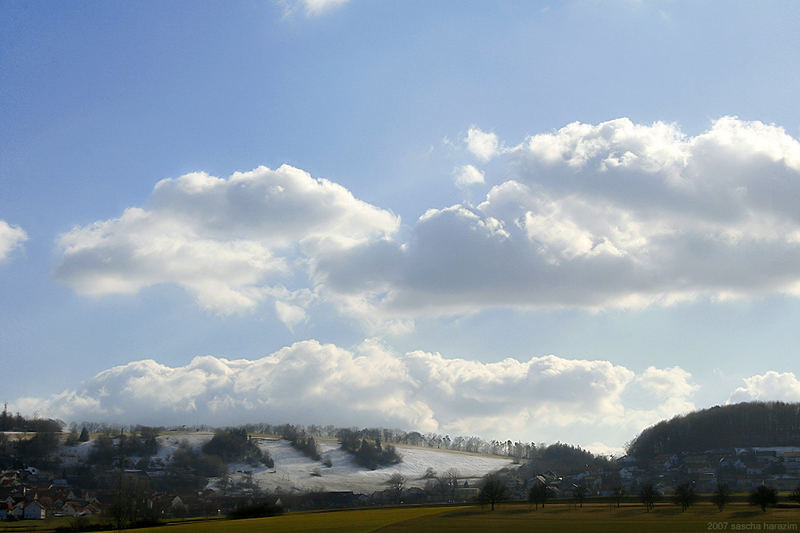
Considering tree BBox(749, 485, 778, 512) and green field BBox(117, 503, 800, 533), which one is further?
tree BBox(749, 485, 778, 512)

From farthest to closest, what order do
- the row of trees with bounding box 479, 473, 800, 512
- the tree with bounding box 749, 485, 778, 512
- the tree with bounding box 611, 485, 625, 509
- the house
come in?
the house
the tree with bounding box 611, 485, 625, 509
the row of trees with bounding box 479, 473, 800, 512
the tree with bounding box 749, 485, 778, 512

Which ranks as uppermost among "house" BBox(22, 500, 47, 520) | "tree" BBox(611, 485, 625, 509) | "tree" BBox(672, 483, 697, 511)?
"tree" BBox(672, 483, 697, 511)

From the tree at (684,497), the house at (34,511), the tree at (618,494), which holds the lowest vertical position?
the house at (34,511)

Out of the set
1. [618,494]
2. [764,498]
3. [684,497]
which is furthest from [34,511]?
[764,498]

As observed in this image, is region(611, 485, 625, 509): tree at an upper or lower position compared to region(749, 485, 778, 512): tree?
lower

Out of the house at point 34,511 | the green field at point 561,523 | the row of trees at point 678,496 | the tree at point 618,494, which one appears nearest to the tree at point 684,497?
the row of trees at point 678,496

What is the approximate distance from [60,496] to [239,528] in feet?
400

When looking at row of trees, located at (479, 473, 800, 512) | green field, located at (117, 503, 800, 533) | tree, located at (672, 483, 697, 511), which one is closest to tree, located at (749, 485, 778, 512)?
row of trees, located at (479, 473, 800, 512)

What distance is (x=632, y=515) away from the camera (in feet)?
365

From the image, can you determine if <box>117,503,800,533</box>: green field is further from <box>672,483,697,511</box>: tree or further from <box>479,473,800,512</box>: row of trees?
<box>672,483,697,511</box>: tree

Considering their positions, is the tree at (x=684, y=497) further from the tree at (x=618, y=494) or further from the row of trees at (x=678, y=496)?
the tree at (x=618, y=494)

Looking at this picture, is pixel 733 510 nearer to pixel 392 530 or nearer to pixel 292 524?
pixel 392 530

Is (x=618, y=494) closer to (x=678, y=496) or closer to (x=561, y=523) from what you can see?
(x=678, y=496)

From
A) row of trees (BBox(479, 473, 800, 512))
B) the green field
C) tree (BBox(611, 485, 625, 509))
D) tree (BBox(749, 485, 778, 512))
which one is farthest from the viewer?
tree (BBox(611, 485, 625, 509))
